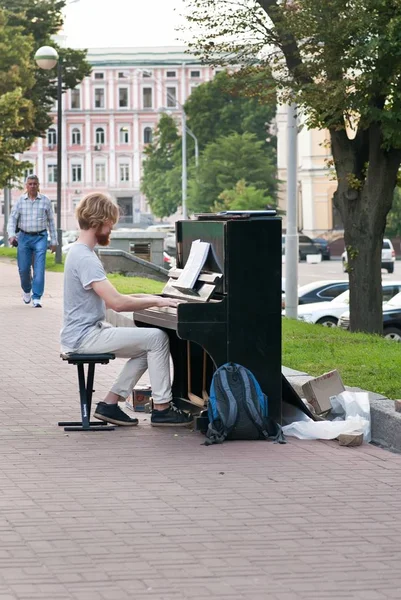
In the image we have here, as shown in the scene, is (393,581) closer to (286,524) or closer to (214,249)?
(286,524)

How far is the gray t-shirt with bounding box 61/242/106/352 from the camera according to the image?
9336mm

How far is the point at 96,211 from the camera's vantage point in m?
9.38

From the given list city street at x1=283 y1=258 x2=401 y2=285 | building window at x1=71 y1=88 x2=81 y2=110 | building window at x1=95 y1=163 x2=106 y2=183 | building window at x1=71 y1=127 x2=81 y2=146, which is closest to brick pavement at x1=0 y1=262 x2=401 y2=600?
city street at x1=283 y1=258 x2=401 y2=285

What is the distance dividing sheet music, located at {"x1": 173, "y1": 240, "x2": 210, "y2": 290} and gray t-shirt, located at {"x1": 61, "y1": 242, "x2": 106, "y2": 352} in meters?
0.55

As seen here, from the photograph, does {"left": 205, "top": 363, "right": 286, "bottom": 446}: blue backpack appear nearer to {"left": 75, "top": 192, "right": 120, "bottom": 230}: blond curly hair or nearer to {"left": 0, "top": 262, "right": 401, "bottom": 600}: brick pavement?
{"left": 0, "top": 262, "right": 401, "bottom": 600}: brick pavement

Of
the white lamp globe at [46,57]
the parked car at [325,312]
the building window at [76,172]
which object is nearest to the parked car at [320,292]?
the parked car at [325,312]

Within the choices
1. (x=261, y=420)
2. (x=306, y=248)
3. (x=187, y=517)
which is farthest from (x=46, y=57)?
(x=306, y=248)

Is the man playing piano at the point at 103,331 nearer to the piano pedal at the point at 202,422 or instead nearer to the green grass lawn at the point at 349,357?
the piano pedal at the point at 202,422

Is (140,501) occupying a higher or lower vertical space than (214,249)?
lower

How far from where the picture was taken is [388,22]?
17453 mm

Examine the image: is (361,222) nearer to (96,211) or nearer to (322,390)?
(322,390)

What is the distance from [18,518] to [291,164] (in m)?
18.2

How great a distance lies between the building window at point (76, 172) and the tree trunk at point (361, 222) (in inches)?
4473

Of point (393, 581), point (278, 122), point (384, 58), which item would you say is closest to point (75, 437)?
point (393, 581)
